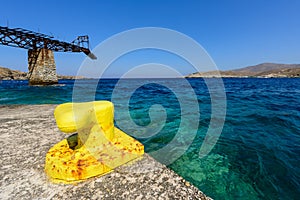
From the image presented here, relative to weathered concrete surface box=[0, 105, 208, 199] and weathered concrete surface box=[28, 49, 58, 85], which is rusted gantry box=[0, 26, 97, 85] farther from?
weathered concrete surface box=[0, 105, 208, 199]

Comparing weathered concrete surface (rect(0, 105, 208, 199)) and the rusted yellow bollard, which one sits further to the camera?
the rusted yellow bollard

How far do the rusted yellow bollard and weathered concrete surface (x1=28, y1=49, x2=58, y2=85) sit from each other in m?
22.9

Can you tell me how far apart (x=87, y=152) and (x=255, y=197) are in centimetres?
245

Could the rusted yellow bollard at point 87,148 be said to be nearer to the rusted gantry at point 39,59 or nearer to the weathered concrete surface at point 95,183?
the weathered concrete surface at point 95,183

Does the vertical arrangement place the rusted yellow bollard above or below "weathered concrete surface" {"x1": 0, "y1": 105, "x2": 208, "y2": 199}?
above

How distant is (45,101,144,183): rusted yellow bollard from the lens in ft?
5.33

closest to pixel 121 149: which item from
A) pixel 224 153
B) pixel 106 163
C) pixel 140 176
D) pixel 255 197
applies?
pixel 106 163

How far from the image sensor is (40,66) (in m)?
20.3

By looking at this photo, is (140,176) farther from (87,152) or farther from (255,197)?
(255,197)

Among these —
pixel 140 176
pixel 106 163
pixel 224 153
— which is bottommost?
pixel 224 153

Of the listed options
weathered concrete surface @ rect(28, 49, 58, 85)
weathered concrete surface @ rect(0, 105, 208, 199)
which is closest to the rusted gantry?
weathered concrete surface @ rect(28, 49, 58, 85)

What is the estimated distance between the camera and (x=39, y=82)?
20875 mm

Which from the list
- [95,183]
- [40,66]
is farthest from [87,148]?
[40,66]

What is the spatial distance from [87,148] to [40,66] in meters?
23.2
